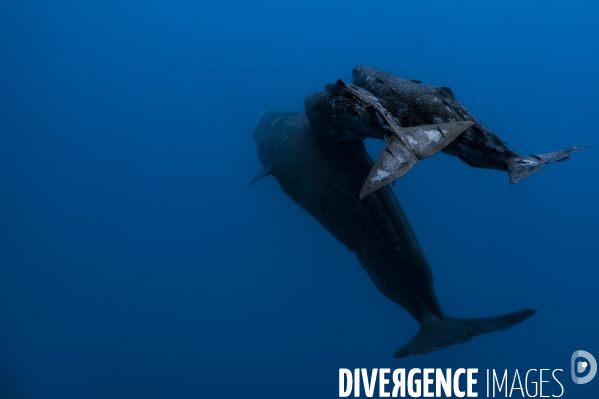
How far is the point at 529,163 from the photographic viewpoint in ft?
14.9

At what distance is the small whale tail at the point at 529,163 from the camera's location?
4.41 meters

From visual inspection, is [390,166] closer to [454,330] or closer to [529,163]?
[529,163]

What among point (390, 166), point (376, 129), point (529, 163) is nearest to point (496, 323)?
point (529, 163)

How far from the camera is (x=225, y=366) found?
456 inches

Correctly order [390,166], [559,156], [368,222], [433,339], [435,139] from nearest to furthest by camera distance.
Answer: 1. [390,166]
2. [435,139]
3. [559,156]
4. [433,339]
5. [368,222]

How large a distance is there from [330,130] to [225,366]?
804 cm

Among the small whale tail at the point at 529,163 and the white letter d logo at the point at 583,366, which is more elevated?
the small whale tail at the point at 529,163

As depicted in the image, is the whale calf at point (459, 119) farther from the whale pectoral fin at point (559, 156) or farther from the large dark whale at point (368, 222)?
the large dark whale at point (368, 222)

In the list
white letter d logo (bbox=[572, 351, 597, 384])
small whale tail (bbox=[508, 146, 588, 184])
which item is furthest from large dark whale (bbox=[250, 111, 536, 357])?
white letter d logo (bbox=[572, 351, 597, 384])

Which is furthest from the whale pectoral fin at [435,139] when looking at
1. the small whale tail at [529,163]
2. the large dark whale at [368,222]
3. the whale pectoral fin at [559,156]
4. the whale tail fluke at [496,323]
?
the whale tail fluke at [496,323]

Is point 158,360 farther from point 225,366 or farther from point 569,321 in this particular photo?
point 569,321

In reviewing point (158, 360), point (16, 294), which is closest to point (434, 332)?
point (158, 360)

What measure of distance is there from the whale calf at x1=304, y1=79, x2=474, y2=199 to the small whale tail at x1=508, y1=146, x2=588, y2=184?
0.91 m

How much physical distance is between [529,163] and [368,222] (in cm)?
216
